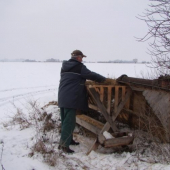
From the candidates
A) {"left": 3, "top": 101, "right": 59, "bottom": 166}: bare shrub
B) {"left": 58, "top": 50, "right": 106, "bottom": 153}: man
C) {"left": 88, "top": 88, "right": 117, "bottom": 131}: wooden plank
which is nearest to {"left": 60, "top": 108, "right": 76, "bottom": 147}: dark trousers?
{"left": 58, "top": 50, "right": 106, "bottom": 153}: man

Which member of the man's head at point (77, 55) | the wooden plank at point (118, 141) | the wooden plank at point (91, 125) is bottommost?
the wooden plank at point (118, 141)

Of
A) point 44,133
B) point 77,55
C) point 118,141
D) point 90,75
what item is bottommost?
point 44,133

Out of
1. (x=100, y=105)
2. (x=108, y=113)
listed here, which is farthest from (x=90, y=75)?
(x=108, y=113)

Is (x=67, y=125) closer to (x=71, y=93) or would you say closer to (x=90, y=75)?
(x=71, y=93)

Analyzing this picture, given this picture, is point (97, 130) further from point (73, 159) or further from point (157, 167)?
point (157, 167)

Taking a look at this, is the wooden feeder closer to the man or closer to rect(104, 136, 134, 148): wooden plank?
rect(104, 136, 134, 148): wooden plank

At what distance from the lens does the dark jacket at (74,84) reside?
4.64 m

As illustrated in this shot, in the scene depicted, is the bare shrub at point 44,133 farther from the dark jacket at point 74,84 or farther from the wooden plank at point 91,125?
the dark jacket at point 74,84

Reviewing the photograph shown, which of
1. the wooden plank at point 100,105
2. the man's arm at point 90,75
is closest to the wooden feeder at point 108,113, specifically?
the wooden plank at point 100,105

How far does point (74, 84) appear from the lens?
4684mm

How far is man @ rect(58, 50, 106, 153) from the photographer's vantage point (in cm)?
464

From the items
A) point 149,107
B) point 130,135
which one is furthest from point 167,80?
point 130,135

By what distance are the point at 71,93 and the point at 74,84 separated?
20 centimetres

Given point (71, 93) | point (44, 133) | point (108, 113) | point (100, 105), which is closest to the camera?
point (71, 93)
